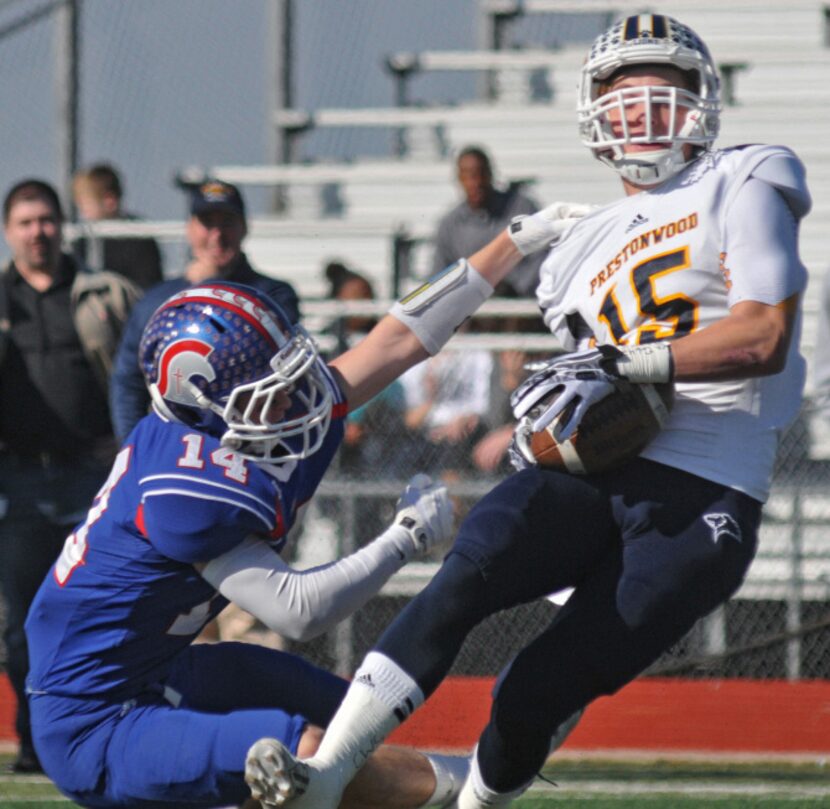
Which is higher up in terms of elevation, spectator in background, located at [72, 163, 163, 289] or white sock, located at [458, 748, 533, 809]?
spectator in background, located at [72, 163, 163, 289]

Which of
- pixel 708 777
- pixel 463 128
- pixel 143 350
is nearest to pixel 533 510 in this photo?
pixel 143 350

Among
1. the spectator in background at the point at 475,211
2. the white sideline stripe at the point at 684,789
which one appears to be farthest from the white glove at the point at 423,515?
the spectator in background at the point at 475,211

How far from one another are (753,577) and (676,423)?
330 centimetres

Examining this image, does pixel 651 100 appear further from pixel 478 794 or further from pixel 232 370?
pixel 478 794

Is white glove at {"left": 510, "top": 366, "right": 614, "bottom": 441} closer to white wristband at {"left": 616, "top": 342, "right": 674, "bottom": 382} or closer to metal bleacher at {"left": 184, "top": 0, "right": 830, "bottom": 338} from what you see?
white wristband at {"left": 616, "top": 342, "right": 674, "bottom": 382}

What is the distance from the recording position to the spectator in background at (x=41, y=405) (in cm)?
574

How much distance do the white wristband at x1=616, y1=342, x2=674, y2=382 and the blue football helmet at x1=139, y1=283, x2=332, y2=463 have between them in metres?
0.61

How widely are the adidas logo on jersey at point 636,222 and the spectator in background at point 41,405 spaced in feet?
8.88

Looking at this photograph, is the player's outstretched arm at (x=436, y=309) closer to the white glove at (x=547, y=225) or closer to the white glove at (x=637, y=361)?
the white glove at (x=547, y=225)

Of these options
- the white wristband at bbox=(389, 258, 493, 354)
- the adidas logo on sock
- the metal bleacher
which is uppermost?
the metal bleacher

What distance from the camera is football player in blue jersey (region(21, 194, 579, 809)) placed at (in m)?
3.18

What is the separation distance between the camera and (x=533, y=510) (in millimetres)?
3375

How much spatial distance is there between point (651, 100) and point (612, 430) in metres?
0.73

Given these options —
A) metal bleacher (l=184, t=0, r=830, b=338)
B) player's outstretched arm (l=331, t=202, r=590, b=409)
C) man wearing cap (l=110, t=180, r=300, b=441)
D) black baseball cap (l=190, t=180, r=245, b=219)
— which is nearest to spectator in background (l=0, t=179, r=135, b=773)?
man wearing cap (l=110, t=180, r=300, b=441)
